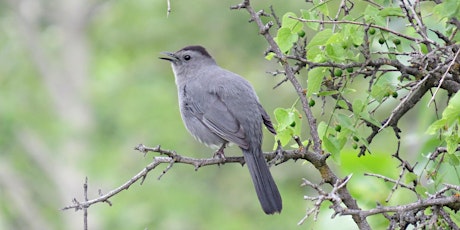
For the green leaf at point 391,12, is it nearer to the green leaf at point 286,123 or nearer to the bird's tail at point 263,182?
the green leaf at point 286,123

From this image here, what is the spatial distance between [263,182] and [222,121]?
2.50 feet

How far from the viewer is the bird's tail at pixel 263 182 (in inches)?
175

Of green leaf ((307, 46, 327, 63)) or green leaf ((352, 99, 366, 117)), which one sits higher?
green leaf ((307, 46, 327, 63))

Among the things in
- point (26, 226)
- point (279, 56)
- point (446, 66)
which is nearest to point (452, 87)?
point (446, 66)

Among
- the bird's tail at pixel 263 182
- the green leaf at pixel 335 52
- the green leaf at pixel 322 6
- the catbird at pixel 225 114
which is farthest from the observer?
the catbird at pixel 225 114

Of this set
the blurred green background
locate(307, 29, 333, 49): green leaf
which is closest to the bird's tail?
locate(307, 29, 333, 49): green leaf

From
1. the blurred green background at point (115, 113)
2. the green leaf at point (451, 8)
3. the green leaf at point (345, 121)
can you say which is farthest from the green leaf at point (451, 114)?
the blurred green background at point (115, 113)

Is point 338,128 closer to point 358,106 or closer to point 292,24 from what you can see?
point 358,106

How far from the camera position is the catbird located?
4748 mm

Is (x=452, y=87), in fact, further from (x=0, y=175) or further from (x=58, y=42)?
(x=58, y=42)

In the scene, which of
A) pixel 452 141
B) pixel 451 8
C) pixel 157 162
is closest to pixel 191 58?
pixel 157 162

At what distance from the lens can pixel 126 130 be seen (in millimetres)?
16031

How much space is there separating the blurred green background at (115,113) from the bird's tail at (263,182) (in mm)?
9690

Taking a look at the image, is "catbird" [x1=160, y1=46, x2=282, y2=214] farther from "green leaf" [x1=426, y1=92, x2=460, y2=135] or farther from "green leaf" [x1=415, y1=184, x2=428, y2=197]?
"green leaf" [x1=426, y1=92, x2=460, y2=135]
